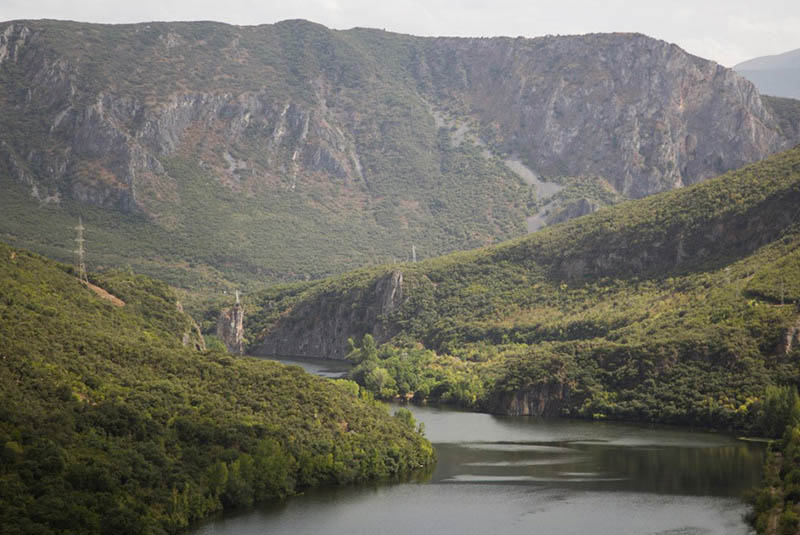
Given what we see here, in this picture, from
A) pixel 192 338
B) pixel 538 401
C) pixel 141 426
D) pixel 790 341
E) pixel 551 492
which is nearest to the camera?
pixel 141 426

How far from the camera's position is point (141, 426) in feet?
357

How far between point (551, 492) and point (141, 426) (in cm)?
3605

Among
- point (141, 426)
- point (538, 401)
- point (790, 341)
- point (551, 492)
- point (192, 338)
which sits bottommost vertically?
point (551, 492)

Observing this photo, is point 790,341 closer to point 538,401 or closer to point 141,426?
point 538,401

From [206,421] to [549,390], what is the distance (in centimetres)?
6698

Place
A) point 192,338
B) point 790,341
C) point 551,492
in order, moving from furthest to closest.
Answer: point 192,338 < point 790,341 < point 551,492

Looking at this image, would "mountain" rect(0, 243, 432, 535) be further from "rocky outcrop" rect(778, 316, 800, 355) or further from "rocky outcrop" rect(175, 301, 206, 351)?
"rocky outcrop" rect(778, 316, 800, 355)

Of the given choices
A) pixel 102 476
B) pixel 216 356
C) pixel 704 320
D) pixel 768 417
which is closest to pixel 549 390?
pixel 704 320

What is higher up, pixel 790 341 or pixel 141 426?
pixel 790 341

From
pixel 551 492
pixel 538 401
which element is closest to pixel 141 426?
pixel 551 492

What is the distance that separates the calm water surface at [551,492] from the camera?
10612 cm

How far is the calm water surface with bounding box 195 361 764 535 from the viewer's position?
10612 centimetres

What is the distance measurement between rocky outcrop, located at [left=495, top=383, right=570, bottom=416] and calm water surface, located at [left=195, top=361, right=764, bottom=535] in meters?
17.3

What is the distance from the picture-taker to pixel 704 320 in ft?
577
